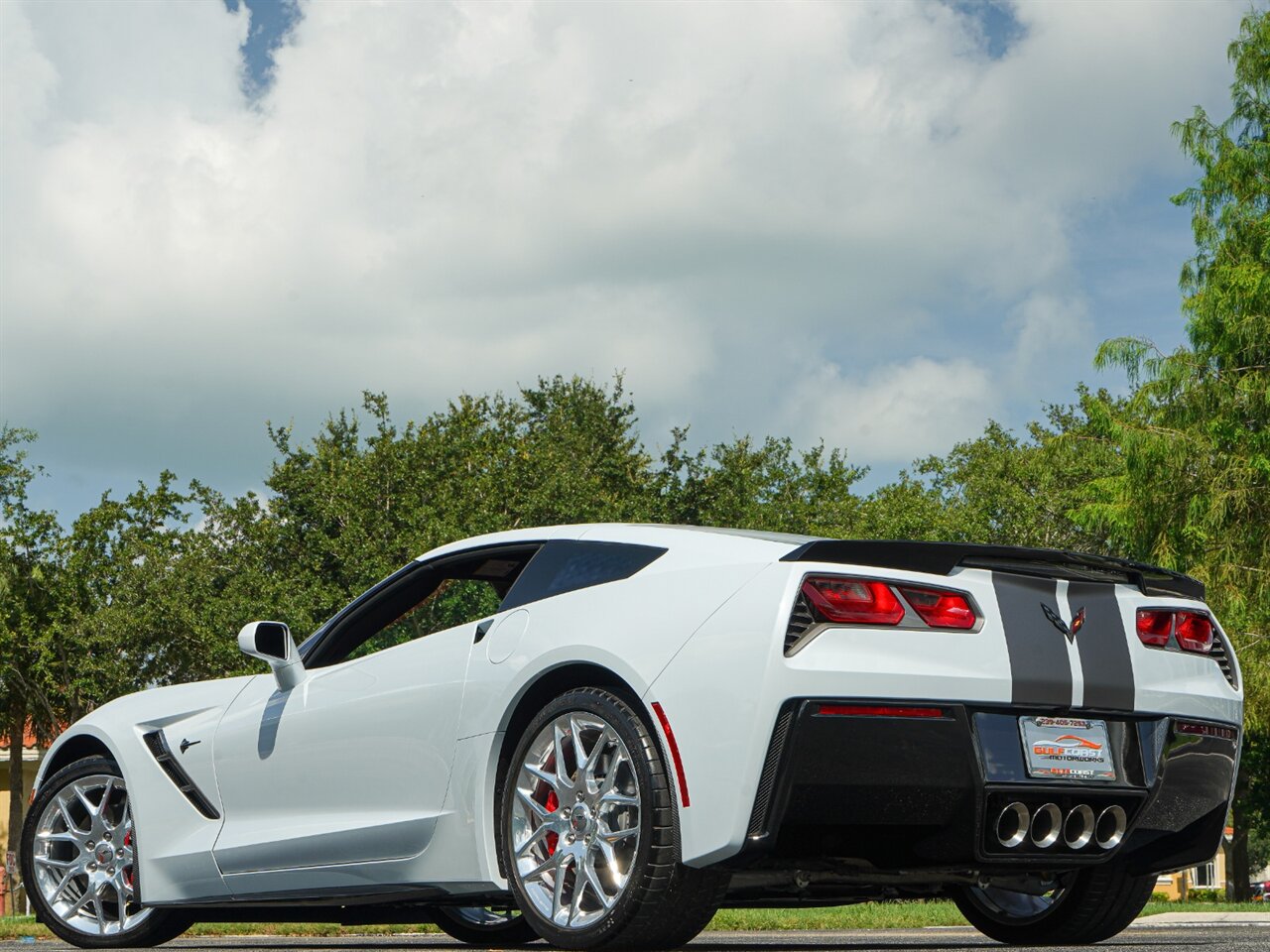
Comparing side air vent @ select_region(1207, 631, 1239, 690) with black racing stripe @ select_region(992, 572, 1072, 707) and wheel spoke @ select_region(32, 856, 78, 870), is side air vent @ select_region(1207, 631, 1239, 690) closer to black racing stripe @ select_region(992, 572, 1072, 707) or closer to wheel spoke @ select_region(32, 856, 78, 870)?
black racing stripe @ select_region(992, 572, 1072, 707)

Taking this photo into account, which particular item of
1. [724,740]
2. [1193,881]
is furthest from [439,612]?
[1193,881]

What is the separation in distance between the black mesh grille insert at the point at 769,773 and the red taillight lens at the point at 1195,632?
1.64 m

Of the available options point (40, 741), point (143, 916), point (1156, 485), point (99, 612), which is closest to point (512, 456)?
point (99, 612)

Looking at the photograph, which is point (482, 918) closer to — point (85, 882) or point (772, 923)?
point (85, 882)

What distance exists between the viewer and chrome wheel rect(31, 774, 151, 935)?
677cm

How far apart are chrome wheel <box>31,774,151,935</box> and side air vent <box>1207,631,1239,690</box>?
173 inches

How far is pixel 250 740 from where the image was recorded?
6.31 metres

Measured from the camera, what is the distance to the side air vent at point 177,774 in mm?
6449

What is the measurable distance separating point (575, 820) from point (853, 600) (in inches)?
44.5

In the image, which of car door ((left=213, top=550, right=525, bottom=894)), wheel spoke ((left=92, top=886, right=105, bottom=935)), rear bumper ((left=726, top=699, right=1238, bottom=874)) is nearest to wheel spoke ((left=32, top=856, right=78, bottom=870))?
wheel spoke ((left=92, top=886, right=105, bottom=935))

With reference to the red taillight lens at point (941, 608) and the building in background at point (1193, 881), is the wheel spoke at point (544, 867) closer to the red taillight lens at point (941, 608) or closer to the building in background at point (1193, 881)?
the red taillight lens at point (941, 608)

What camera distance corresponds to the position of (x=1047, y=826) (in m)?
4.87

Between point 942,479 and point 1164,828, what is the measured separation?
46831 millimetres

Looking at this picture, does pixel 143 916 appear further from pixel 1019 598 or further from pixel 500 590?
pixel 1019 598
